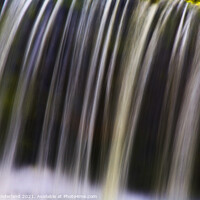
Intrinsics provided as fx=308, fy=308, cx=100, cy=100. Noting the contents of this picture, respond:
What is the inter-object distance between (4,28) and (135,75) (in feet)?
5.08

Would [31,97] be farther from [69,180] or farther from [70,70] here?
[69,180]

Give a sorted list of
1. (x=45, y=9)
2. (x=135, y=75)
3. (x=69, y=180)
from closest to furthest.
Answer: (x=69, y=180), (x=135, y=75), (x=45, y=9)

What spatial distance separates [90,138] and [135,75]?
32.0 inches

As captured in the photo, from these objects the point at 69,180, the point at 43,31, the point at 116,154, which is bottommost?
the point at 69,180

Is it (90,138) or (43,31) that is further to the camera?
(43,31)

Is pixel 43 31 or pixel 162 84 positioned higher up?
pixel 43 31

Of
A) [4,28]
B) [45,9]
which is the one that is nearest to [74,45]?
[45,9]

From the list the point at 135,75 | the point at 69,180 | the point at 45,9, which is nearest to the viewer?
the point at 69,180

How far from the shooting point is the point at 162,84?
3205 millimetres

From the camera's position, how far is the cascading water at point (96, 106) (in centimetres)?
305

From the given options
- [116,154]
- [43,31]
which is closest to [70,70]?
[43,31]

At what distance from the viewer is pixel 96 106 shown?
3172 mm

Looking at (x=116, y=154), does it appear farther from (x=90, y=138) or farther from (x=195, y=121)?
(x=195, y=121)

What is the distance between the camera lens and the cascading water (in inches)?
120
